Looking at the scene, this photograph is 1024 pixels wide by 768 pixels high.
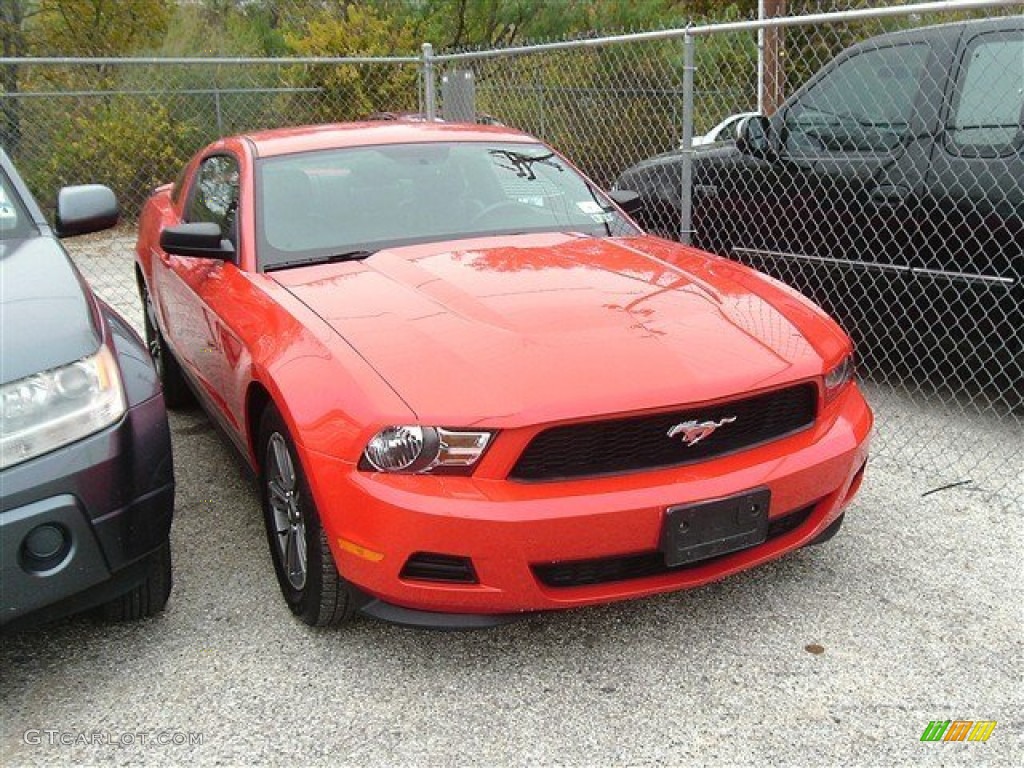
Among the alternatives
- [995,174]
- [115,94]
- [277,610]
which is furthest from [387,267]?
[115,94]

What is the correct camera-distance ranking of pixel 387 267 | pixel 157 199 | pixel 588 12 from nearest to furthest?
pixel 387 267 < pixel 157 199 < pixel 588 12

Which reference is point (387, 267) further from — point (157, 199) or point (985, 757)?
point (157, 199)

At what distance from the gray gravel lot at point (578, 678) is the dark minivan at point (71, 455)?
33cm

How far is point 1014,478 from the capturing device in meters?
4.09

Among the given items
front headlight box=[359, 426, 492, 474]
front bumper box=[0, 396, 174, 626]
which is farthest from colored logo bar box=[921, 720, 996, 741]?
front bumper box=[0, 396, 174, 626]

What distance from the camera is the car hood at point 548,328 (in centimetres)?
263

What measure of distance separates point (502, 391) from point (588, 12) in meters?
12.5

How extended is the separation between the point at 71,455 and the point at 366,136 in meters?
2.22

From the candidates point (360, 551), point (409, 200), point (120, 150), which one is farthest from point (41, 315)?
point (120, 150)

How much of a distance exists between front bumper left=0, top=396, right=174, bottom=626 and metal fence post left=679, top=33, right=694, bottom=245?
3116 mm

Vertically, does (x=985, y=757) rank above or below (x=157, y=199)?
below

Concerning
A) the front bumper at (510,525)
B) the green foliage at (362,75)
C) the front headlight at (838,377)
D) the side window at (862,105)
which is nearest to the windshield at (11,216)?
the front bumper at (510,525)

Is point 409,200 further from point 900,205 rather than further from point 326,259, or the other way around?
point 900,205

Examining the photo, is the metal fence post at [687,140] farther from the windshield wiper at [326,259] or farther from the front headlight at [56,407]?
the front headlight at [56,407]
